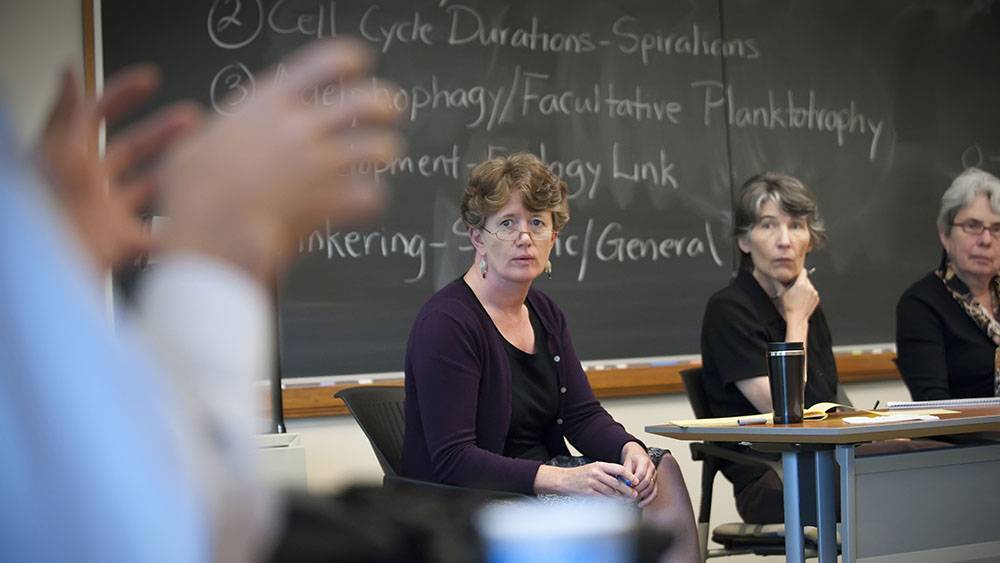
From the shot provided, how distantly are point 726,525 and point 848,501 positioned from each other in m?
0.66

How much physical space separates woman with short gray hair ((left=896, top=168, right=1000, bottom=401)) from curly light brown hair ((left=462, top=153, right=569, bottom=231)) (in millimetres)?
1187

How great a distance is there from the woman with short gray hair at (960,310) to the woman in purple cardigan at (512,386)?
1014mm

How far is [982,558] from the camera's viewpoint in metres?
2.59

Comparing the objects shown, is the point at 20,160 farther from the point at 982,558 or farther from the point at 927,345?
the point at 927,345

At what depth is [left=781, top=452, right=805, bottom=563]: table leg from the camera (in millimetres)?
2408

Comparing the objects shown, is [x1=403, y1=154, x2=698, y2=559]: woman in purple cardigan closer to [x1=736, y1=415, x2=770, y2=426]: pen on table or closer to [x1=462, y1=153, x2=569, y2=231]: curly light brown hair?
[x1=462, y1=153, x2=569, y2=231]: curly light brown hair

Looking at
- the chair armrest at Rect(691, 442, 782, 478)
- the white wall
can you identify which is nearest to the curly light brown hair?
the chair armrest at Rect(691, 442, 782, 478)


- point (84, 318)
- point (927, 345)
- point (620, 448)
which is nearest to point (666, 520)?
point (620, 448)

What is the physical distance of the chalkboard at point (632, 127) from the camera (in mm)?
3820

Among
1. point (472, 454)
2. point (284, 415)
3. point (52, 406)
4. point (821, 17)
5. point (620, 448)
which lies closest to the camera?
point (52, 406)

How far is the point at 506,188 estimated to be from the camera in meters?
2.80

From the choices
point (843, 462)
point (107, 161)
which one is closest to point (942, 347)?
point (843, 462)

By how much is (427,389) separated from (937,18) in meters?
3.34

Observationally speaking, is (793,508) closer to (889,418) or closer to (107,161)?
(889,418)
